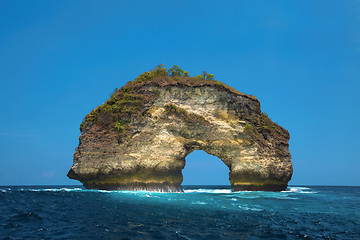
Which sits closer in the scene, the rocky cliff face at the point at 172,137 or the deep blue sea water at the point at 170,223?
the deep blue sea water at the point at 170,223

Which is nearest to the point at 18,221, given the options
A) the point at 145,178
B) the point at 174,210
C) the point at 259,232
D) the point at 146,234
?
the point at 146,234

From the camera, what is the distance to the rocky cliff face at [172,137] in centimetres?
3234

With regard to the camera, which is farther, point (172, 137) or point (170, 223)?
point (172, 137)

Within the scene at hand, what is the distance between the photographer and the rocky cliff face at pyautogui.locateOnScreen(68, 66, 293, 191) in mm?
32344

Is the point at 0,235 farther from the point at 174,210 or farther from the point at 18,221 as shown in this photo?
the point at 174,210

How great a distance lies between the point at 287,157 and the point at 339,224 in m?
24.0

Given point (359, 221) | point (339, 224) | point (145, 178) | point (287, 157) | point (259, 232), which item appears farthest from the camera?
point (287, 157)

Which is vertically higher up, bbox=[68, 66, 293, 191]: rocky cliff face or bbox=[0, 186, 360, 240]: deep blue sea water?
→ bbox=[68, 66, 293, 191]: rocky cliff face

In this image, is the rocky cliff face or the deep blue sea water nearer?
the deep blue sea water

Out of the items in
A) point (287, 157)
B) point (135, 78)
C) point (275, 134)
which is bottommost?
point (287, 157)

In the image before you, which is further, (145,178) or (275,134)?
(275,134)

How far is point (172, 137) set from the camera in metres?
33.8

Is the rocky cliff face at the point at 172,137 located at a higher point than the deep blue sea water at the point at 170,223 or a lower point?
higher

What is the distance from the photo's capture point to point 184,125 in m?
34.6
